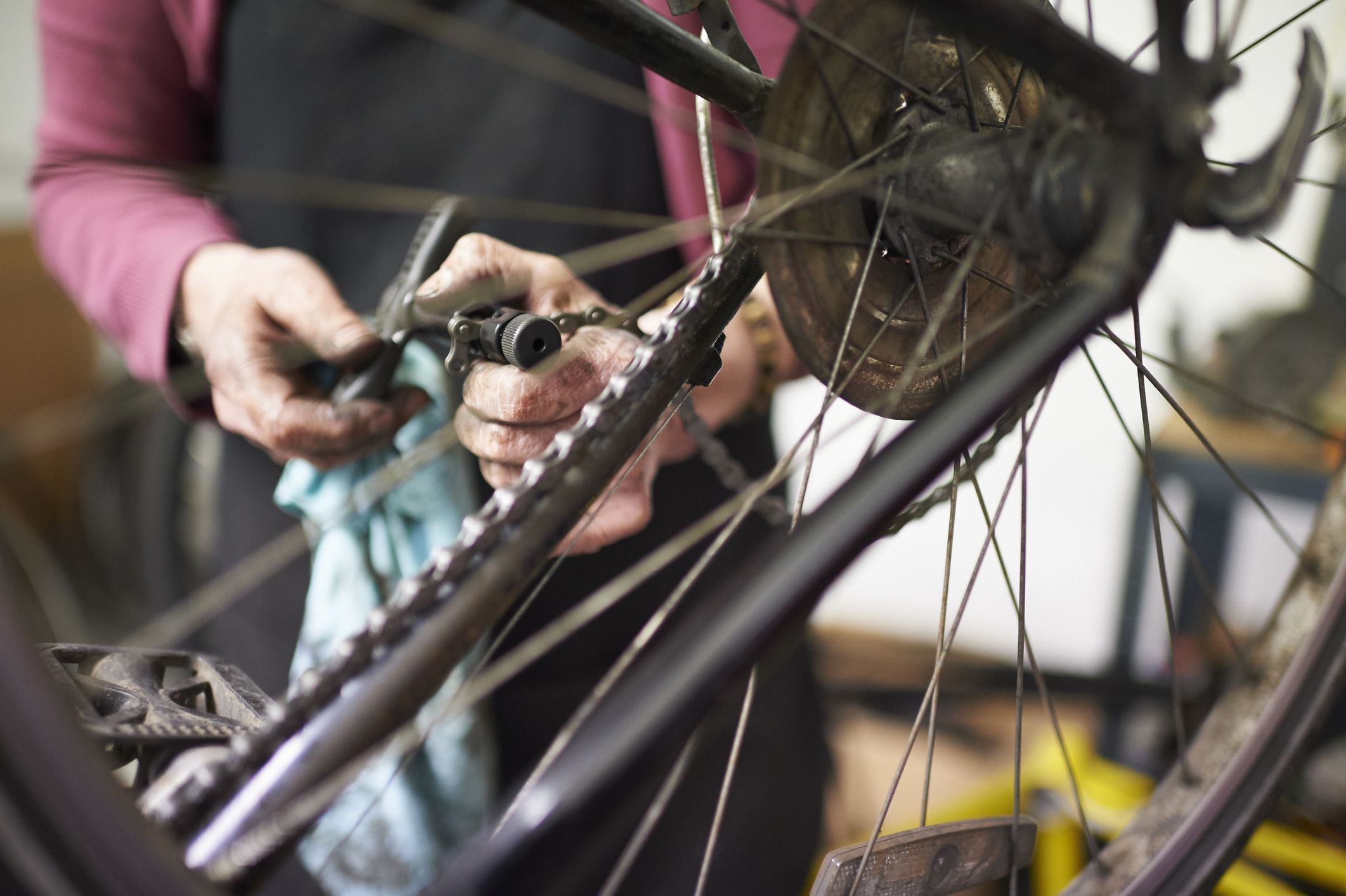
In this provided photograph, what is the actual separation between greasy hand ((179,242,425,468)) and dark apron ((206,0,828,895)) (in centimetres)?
5

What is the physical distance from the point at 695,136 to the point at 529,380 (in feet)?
0.60

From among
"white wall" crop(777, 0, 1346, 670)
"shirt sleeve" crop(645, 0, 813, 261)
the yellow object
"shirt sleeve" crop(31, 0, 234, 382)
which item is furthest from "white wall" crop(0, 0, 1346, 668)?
"shirt sleeve" crop(31, 0, 234, 382)

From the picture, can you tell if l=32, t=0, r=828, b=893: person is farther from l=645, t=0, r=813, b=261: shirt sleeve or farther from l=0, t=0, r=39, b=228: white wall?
l=0, t=0, r=39, b=228: white wall

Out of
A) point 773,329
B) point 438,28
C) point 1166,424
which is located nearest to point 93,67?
point 438,28

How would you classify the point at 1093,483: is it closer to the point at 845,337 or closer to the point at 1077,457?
the point at 1077,457

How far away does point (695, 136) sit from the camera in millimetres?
370

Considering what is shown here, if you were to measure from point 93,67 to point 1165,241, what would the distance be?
0.41m

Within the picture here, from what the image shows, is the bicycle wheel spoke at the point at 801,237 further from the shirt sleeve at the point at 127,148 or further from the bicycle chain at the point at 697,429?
the shirt sleeve at the point at 127,148

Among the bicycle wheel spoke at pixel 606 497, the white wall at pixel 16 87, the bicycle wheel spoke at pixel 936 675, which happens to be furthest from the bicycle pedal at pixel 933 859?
the white wall at pixel 16 87

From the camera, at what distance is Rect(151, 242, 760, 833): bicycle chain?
0.20 m

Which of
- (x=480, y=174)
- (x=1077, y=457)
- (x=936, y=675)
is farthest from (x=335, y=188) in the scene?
(x=1077, y=457)

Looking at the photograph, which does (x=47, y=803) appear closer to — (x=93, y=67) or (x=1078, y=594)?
(x=93, y=67)

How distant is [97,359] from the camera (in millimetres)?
1398

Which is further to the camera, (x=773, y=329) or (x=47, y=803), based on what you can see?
(x=773, y=329)
